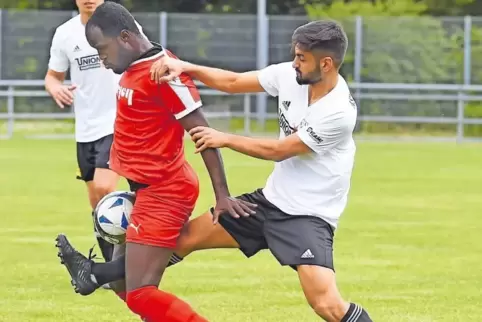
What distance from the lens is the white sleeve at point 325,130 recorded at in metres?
6.90

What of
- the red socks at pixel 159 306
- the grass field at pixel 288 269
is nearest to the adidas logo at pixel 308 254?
the red socks at pixel 159 306

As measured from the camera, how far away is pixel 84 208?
15.0 m

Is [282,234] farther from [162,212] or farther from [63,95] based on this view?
[63,95]

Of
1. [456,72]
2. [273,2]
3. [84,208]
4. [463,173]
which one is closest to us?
[84,208]

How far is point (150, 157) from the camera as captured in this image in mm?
7219

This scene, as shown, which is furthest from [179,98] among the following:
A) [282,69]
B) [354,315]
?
[354,315]

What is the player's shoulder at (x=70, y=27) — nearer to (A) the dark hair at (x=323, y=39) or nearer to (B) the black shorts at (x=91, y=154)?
(B) the black shorts at (x=91, y=154)

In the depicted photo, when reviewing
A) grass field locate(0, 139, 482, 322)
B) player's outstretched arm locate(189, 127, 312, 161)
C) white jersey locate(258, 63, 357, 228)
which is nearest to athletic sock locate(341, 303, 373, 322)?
white jersey locate(258, 63, 357, 228)

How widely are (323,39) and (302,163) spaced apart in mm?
668

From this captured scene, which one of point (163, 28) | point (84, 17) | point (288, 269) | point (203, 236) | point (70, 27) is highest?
point (84, 17)

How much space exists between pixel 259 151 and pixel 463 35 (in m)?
23.9

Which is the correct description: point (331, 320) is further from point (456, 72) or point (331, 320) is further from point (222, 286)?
point (456, 72)

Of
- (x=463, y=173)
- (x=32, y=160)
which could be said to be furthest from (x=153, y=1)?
(x=463, y=173)

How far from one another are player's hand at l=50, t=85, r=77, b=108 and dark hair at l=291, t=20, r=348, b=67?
3120 millimetres
